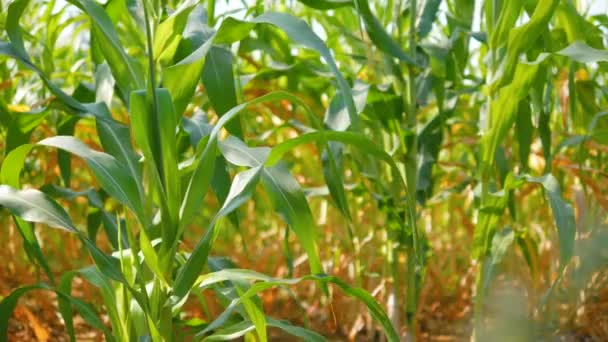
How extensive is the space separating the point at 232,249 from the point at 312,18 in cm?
54

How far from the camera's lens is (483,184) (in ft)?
3.40

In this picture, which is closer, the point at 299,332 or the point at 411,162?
the point at 299,332

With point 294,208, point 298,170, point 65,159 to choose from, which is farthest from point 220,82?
point 298,170

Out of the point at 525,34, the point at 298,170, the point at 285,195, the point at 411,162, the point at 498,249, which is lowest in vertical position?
the point at 298,170

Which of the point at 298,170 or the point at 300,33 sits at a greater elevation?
the point at 300,33

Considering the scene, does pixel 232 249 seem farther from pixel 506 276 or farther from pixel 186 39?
pixel 186 39

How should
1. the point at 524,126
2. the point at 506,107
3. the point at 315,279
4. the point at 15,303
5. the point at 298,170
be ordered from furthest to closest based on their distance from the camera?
the point at 298,170
the point at 524,126
the point at 506,107
the point at 15,303
the point at 315,279

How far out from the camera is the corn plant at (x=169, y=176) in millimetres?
712

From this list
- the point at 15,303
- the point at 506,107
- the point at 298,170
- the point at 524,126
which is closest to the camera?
the point at 15,303

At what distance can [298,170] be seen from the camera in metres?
1.96

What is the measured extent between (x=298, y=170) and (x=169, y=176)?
48.4 inches

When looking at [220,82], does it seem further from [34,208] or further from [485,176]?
[485,176]

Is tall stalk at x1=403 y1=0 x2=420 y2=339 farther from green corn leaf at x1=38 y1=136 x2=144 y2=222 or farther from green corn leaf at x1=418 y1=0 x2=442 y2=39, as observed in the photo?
green corn leaf at x1=38 y1=136 x2=144 y2=222

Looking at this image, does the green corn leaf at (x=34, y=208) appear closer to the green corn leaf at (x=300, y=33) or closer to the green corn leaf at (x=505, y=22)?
the green corn leaf at (x=300, y=33)
